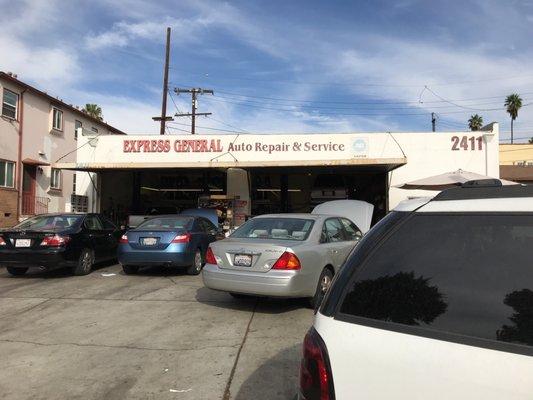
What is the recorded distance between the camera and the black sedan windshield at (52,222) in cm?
1101

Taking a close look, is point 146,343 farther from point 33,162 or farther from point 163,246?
point 33,162

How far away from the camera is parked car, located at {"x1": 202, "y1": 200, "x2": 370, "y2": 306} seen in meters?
7.00

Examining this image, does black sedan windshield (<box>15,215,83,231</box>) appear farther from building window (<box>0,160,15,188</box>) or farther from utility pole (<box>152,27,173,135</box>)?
utility pole (<box>152,27,173,135</box>)

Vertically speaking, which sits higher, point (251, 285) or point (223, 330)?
point (251, 285)

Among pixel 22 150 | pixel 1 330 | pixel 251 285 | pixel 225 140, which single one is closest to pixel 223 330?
pixel 251 285

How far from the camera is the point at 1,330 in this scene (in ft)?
21.5

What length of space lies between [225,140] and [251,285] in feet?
41.8

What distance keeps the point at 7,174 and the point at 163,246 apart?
1569 cm

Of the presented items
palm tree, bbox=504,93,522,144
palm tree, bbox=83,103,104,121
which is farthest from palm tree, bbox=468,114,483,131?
palm tree, bbox=83,103,104,121

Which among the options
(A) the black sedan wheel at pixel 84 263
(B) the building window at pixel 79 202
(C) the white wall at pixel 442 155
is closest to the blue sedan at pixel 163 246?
(A) the black sedan wheel at pixel 84 263

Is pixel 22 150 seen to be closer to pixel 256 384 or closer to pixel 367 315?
pixel 256 384

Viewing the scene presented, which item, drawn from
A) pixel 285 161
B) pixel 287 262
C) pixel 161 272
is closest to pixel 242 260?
pixel 287 262

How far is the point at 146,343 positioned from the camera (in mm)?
5906

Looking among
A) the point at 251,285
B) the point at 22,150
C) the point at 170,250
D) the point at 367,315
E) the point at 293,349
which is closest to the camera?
the point at 367,315
